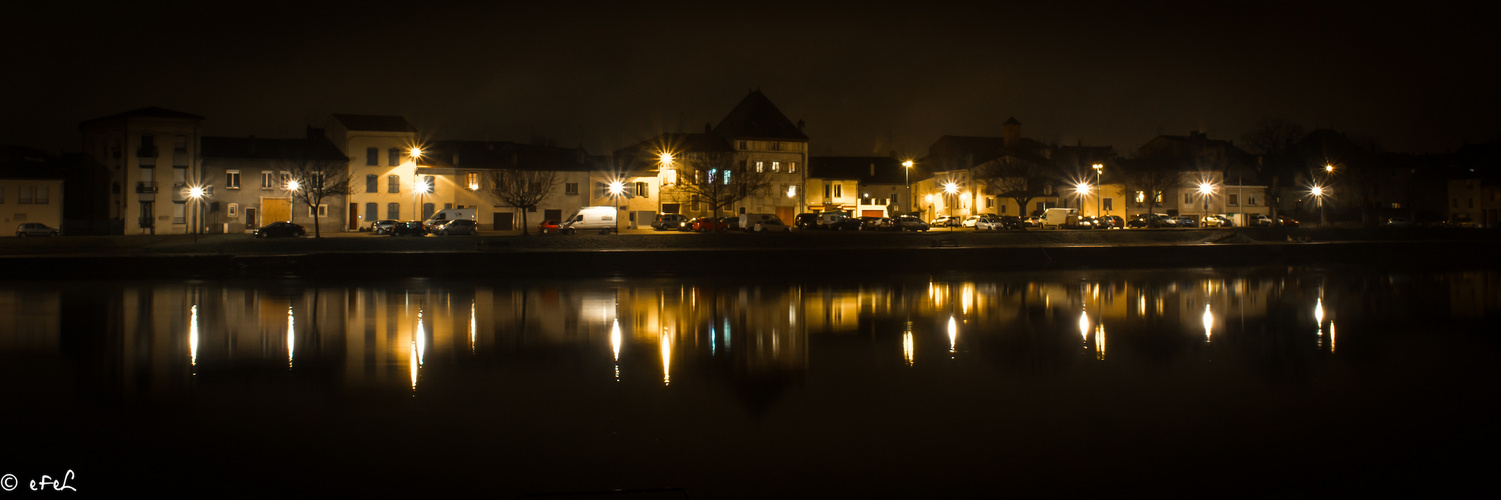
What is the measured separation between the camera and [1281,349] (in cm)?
1466

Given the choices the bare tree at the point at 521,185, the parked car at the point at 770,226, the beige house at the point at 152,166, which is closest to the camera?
the parked car at the point at 770,226

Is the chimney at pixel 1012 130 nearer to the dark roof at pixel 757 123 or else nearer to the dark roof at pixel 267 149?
the dark roof at pixel 757 123

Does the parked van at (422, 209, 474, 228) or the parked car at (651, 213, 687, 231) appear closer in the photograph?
the parked van at (422, 209, 474, 228)

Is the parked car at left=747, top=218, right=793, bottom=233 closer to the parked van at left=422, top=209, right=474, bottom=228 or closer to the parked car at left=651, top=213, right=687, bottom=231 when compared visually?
the parked car at left=651, top=213, right=687, bottom=231

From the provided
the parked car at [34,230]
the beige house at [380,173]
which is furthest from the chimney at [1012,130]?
the parked car at [34,230]

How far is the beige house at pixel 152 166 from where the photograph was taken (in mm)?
60656

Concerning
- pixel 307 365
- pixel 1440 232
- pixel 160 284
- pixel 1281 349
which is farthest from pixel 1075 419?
pixel 1440 232

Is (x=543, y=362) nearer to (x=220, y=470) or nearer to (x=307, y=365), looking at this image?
(x=307, y=365)

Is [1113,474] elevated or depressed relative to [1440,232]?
depressed

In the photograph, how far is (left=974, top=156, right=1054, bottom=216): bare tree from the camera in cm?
7269

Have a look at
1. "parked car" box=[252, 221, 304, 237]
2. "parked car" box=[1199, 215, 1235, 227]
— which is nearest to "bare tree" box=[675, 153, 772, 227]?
"parked car" box=[252, 221, 304, 237]

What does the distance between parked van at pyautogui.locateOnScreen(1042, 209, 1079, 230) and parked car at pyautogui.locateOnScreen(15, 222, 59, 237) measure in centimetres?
6430

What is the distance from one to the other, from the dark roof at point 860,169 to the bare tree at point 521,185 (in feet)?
87.6

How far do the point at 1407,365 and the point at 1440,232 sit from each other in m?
49.6
